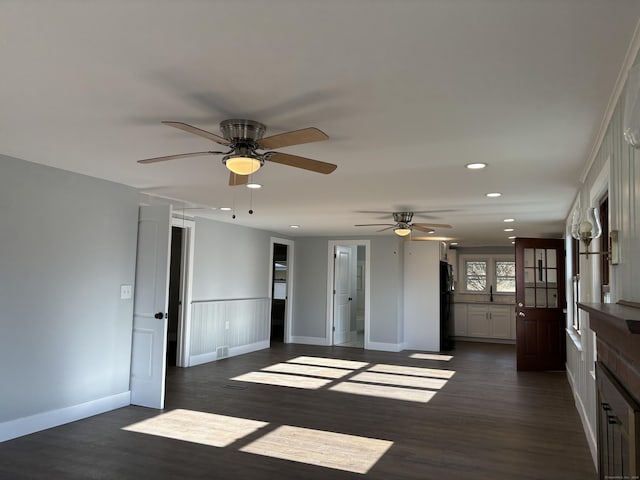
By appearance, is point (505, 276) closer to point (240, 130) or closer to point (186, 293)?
Answer: point (186, 293)

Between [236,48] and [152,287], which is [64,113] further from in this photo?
[152,287]

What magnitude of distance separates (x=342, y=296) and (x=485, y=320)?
11.6ft

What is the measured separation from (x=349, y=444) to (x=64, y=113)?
3.13 m

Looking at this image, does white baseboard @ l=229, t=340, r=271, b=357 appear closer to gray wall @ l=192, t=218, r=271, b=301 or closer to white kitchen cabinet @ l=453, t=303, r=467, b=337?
gray wall @ l=192, t=218, r=271, b=301

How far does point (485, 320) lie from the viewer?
10805mm

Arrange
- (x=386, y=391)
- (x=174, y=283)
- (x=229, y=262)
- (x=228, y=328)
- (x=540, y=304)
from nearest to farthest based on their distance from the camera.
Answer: (x=386, y=391), (x=540, y=304), (x=228, y=328), (x=229, y=262), (x=174, y=283)

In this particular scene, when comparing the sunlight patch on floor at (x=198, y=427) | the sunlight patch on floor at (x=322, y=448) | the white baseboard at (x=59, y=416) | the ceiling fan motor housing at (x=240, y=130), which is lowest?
the sunlight patch on floor at (x=322, y=448)

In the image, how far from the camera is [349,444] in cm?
379

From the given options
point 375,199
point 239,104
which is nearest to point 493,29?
point 239,104

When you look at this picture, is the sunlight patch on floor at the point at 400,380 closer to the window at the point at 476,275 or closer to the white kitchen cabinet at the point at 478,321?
the white kitchen cabinet at the point at 478,321

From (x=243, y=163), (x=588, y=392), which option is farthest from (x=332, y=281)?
(x=243, y=163)

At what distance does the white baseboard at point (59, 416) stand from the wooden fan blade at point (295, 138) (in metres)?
3.11

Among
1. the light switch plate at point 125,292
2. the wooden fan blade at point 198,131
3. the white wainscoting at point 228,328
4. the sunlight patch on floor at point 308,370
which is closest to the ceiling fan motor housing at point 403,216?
the sunlight patch on floor at point 308,370

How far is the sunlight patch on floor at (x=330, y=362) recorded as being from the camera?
7227 millimetres
